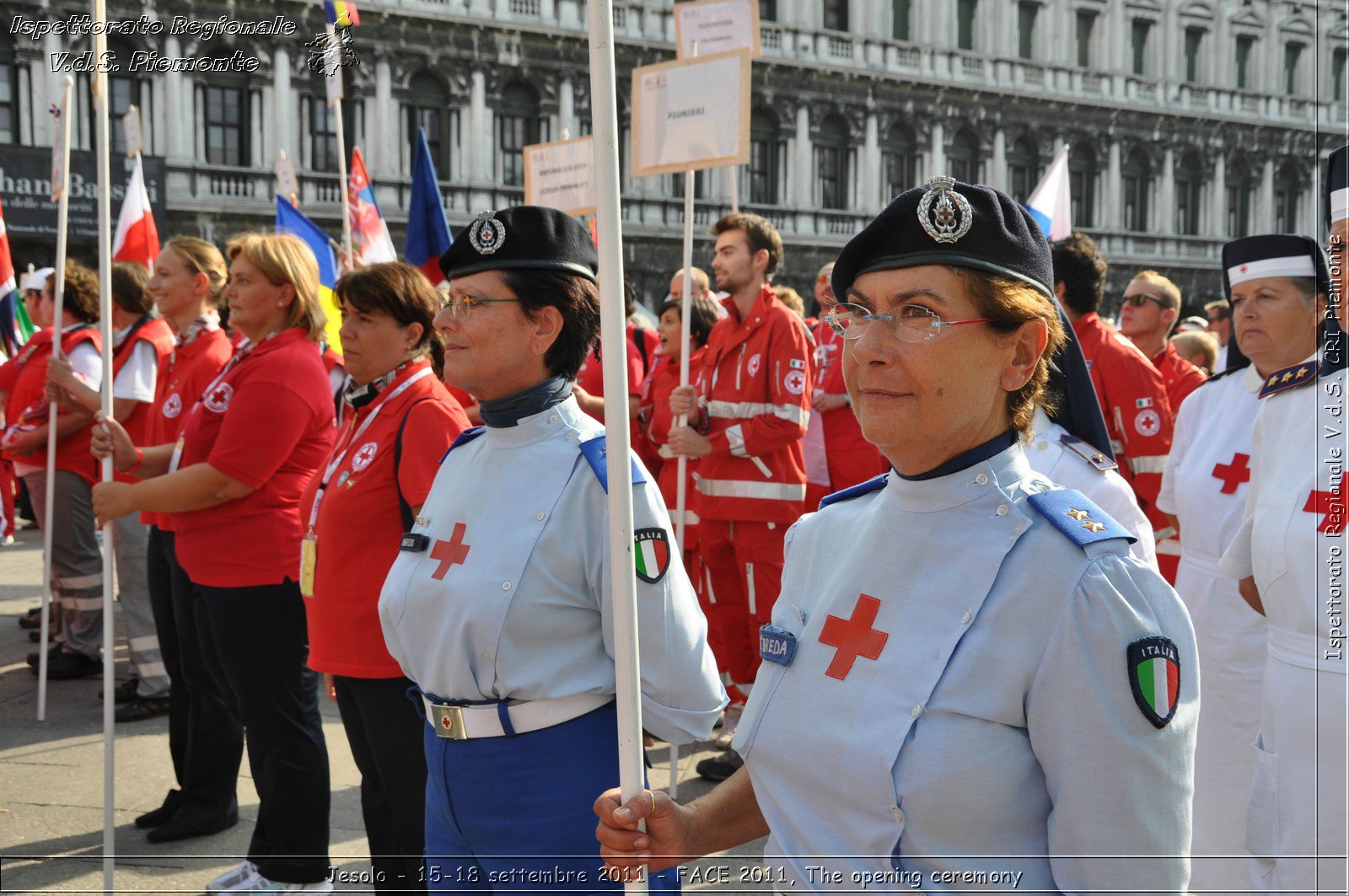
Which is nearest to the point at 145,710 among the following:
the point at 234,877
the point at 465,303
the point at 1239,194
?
the point at 234,877

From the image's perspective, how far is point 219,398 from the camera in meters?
3.79

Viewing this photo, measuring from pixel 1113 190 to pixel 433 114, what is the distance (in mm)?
21149

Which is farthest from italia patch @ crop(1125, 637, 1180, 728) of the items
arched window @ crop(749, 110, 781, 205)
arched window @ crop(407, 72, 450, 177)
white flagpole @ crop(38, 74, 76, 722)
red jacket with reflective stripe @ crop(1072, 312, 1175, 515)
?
arched window @ crop(749, 110, 781, 205)

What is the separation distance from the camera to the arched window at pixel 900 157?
1305 inches

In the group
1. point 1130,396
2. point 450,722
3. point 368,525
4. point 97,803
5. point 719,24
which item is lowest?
point 97,803

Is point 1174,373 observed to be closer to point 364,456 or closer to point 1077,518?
point 364,456

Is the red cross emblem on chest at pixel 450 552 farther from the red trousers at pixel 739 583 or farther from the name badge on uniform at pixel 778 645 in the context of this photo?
the red trousers at pixel 739 583

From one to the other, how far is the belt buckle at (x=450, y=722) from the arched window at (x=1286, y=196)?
4366 centimetres

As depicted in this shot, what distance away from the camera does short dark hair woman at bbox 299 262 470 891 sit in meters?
2.99

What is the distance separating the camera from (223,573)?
363 cm

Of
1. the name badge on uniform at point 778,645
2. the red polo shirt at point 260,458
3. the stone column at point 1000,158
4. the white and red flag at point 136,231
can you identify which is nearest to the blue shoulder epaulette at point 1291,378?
the name badge on uniform at point 778,645

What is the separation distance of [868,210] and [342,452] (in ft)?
101

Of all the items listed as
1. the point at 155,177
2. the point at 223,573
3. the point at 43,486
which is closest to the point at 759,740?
the point at 223,573

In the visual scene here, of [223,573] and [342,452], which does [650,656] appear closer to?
[342,452]
